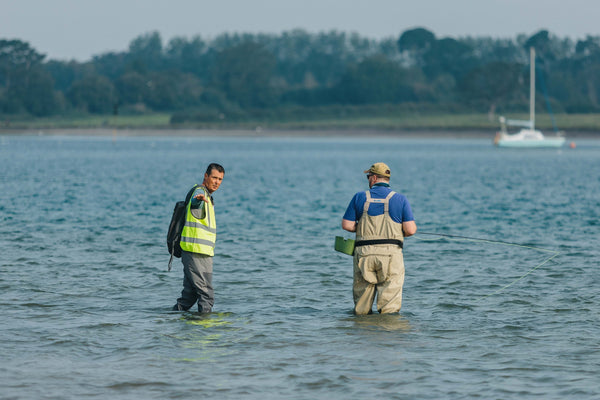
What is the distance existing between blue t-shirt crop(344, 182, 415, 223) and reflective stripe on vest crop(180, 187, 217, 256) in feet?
5.60

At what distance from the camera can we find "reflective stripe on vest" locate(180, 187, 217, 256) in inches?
468

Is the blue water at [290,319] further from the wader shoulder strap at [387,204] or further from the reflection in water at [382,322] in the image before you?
the wader shoulder strap at [387,204]

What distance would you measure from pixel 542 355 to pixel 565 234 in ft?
51.9

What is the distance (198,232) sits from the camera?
11891mm

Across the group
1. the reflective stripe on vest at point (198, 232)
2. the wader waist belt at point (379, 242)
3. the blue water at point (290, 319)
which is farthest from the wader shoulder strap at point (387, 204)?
the reflective stripe on vest at point (198, 232)

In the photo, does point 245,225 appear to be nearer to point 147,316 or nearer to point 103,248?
point 103,248

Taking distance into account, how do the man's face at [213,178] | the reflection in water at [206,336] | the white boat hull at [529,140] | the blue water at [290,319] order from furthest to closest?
the white boat hull at [529,140] < the man's face at [213,178] < the reflection in water at [206,336] < the blue water at [290,319]

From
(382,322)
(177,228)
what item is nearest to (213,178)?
(177,228)

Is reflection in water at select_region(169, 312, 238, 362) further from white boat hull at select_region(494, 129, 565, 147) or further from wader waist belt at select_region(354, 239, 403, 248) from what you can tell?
white boat hull at select_region(494, 129, 565, 147)

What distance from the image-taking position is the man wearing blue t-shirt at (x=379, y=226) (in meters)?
11.7

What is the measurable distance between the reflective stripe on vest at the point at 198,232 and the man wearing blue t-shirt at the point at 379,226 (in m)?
1.68

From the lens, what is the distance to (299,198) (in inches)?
1684

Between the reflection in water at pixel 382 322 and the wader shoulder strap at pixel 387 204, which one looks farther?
the reflection in water at pixel 382 322

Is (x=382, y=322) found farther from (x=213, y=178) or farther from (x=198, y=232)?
(x=213, y=178)
